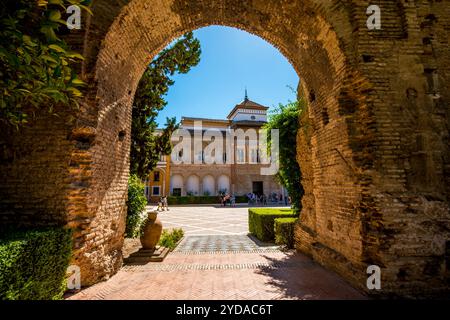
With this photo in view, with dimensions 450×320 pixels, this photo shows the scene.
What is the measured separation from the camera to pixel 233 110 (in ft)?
134

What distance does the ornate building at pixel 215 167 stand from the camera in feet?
113

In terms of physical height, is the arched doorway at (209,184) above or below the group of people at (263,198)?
above

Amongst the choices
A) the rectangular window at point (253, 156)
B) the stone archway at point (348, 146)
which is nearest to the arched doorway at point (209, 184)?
the rectangular window at point (253, 156)

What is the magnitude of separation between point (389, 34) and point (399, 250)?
433cm

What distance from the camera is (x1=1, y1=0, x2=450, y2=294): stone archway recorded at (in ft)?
13.6

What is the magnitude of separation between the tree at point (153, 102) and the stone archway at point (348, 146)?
13.7 feet

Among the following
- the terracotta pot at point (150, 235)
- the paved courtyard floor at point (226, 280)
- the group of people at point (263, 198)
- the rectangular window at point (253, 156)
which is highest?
the rectangular window at point (253, 156)

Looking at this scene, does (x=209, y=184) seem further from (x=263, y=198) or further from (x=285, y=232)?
(x=285, y=232)

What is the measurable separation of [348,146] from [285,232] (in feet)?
15.5

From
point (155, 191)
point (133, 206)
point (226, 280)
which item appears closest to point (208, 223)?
point (133, 206)

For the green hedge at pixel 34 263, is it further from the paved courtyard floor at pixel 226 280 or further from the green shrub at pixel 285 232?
the green shrub at pixel 285 232

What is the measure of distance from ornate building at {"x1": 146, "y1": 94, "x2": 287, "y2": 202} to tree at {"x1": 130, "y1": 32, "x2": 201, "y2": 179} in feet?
76.2

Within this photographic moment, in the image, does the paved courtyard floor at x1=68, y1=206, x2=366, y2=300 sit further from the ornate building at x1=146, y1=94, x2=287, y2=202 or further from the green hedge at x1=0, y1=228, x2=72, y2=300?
the ornate building at x1=146, y1=94, x2=287, y2=202

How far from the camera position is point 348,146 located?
4.78 meters
